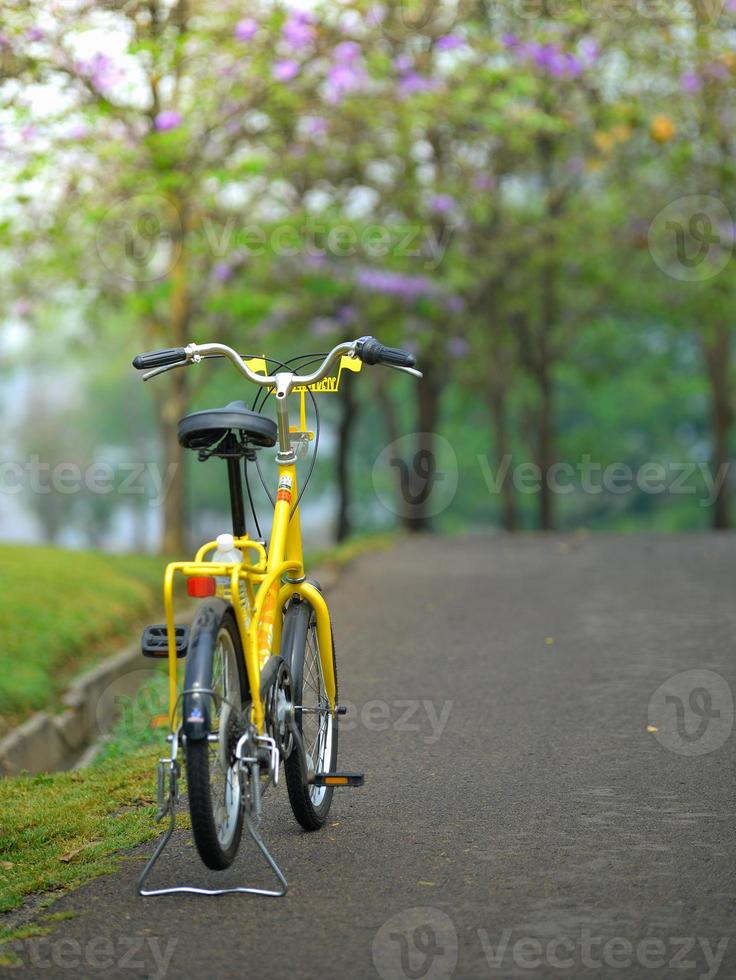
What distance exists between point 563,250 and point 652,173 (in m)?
2.29

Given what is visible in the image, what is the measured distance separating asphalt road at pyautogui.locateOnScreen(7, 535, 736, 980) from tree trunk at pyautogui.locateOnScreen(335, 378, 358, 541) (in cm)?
1522

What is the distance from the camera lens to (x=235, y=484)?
5219 millimetres

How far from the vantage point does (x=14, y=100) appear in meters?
10.5

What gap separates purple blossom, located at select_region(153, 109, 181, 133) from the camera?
1616cm

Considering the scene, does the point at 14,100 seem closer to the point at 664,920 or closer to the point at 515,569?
the point at 515,569

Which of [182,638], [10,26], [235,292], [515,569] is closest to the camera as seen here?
[182,638]

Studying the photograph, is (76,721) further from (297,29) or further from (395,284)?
(395,284)

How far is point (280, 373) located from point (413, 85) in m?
14.3

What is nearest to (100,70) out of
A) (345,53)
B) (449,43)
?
(345,53)

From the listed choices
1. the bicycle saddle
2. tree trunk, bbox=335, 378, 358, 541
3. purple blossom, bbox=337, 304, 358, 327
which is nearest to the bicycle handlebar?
the bicycle saddle

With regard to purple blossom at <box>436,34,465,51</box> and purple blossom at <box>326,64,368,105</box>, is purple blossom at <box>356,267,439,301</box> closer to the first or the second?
purple blossom at <box>326,64,368,105</box>

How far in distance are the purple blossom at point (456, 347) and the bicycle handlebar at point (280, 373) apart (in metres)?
18.0

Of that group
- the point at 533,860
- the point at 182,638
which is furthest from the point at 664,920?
the point at 182,638

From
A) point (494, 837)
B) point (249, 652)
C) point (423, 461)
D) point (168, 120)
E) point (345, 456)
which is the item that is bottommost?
point (494, 837)
